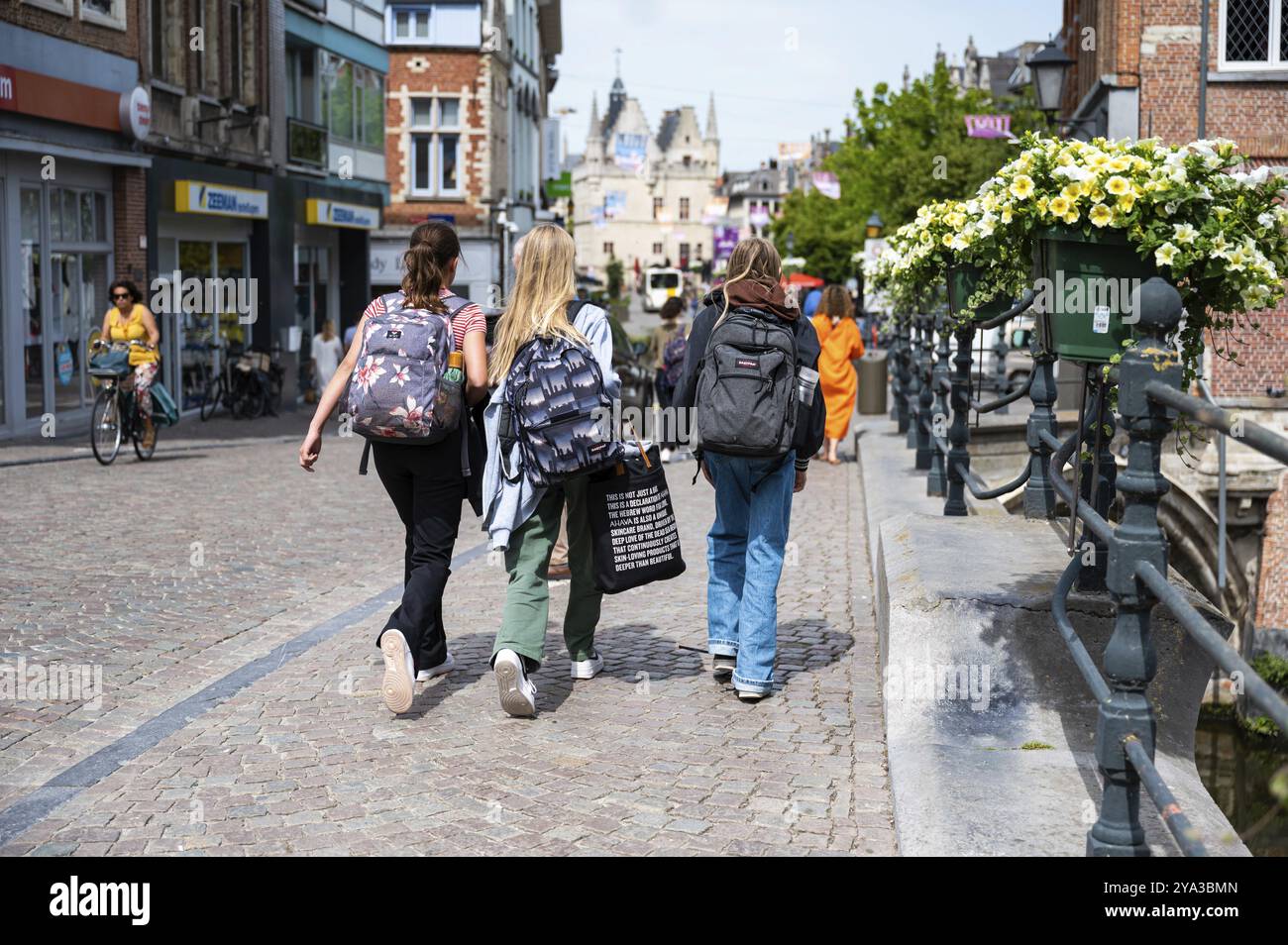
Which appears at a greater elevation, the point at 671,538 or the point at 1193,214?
the point at 1193,214

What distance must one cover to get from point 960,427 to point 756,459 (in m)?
2.51

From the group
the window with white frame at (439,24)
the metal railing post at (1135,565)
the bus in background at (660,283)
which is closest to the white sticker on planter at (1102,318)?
the metal railing post at (1135,565)

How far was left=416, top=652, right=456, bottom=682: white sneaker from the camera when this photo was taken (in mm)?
6125

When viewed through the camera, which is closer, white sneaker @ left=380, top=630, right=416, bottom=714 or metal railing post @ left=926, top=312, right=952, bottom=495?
white sneaker @ left=380, top=630, right=416, bottom=714

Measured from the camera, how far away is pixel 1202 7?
2072 cm

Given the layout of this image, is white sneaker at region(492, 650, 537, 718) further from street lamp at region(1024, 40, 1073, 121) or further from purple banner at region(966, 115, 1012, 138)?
purple banner at region(966, 115, 1012, 138)

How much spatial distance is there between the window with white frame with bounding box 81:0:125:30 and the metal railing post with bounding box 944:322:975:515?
15.2m

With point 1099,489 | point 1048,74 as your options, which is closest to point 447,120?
point 1048,74

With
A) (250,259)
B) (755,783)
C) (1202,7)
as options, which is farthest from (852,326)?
(250,259)

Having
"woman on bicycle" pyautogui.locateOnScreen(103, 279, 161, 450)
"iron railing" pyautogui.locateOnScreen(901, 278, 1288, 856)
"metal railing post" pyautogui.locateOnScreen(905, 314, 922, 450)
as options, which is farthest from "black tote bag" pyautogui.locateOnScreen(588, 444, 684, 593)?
"woman on bicycle" pyautogui.locateOnScreen(103, 279, 161, 450)

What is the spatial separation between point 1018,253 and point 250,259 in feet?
78.3

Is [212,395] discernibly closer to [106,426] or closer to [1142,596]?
[106,426]

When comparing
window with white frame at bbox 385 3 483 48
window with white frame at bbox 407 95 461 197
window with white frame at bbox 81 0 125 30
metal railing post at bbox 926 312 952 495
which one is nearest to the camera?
metal railing post at bbox 926 312 952 495
